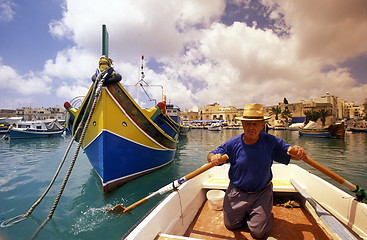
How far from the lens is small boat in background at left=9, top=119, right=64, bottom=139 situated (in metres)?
27.0

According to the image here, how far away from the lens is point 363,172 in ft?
27.4

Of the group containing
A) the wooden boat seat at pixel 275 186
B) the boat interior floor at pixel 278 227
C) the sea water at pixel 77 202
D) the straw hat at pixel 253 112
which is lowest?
the sea water at pixel 77 202

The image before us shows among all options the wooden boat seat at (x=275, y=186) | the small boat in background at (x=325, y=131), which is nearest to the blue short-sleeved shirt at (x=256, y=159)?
the wooden boat seat at (x=275, y=186)

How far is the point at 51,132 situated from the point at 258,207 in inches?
1510

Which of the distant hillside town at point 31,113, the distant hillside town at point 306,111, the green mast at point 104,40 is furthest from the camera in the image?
the distant hillside town at point 31,113

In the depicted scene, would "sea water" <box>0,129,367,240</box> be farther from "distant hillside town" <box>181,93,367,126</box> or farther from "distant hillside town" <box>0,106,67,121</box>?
"distant hillside town" <box>0,106,67,121</box>

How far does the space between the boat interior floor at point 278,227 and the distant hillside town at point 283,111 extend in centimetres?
5332

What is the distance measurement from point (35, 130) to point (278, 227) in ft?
126

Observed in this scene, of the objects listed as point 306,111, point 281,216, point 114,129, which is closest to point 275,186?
point 281,216

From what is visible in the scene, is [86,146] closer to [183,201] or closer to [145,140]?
[145,140]

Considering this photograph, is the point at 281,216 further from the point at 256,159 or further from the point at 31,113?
the point at 31,113

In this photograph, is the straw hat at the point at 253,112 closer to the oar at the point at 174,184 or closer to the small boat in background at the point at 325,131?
the oar at the point at 174,184

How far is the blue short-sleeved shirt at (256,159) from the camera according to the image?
8.32 ft

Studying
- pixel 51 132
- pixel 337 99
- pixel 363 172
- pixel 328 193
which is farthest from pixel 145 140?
pixel 337 99
